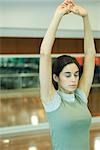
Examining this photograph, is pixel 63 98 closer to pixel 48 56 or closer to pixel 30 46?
pixel 48 56

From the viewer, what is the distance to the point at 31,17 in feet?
14.6

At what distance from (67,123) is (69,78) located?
222 mm

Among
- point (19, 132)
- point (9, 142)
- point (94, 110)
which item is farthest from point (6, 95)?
point (9, 142)

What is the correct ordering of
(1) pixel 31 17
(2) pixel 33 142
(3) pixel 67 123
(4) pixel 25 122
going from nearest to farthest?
(3) pixel 67 123 < (1) pixel 31 17 < (2) pixel 33 142 < (4) pixel 25 122

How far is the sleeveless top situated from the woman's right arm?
0.15ft

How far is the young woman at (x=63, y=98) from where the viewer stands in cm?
152

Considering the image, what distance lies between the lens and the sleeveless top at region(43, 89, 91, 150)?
1514 mm

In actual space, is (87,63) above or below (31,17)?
below

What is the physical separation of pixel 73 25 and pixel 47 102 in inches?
132

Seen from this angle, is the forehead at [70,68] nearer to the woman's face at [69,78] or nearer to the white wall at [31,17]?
the woman's face at [69,78]

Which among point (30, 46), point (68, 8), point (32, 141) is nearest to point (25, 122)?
point (32, 141)

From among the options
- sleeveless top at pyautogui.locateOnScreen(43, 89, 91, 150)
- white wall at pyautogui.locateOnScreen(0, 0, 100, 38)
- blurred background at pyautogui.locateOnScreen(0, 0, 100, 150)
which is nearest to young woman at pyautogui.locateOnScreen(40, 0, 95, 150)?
sleeveless top at pyautogui.locateOnScreen(43, 89, 91, 150)

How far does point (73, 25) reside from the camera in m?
4.76

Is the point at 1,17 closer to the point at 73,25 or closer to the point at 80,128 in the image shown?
the point at 73,25
